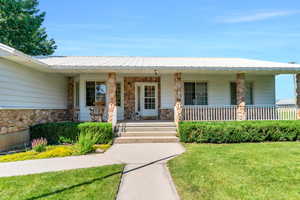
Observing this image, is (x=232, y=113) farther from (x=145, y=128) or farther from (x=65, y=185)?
(x=65, y=185)

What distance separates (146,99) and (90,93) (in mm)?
3384

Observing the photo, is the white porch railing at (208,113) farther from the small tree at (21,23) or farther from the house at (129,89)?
the small tree at (21,23)

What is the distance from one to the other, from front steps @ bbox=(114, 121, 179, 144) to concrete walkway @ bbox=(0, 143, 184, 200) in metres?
0.77

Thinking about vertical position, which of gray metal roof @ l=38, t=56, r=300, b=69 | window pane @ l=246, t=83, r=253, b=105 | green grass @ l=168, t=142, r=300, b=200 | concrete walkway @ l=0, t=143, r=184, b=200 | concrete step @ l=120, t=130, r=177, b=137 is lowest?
concrete walkway @ l=0, t=143, r=184, b=200

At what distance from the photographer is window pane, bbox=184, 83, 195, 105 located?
11.8 m

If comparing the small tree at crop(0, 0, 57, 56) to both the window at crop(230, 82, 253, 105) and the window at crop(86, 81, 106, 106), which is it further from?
the window at crop(230, 82, 253, 105)

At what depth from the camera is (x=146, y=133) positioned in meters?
8.62

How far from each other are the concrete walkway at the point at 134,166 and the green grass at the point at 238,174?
0.33 m

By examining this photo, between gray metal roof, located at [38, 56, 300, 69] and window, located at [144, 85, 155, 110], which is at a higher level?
gray metal roof, located at [38, 56, 300, 69]

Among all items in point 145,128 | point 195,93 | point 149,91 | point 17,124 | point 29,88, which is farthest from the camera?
point 149,91

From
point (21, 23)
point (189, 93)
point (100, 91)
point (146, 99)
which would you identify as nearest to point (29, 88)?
point (100, 91)

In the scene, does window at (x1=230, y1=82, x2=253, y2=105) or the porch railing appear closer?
the porch railing

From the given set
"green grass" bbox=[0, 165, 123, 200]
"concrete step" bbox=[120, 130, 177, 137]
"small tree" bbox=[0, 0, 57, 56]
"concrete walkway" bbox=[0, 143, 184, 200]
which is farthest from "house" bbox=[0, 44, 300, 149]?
"small tree" bbox=[0, 0, 57, 56]

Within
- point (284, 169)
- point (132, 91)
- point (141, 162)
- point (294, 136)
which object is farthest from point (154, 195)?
point (132, 91)
